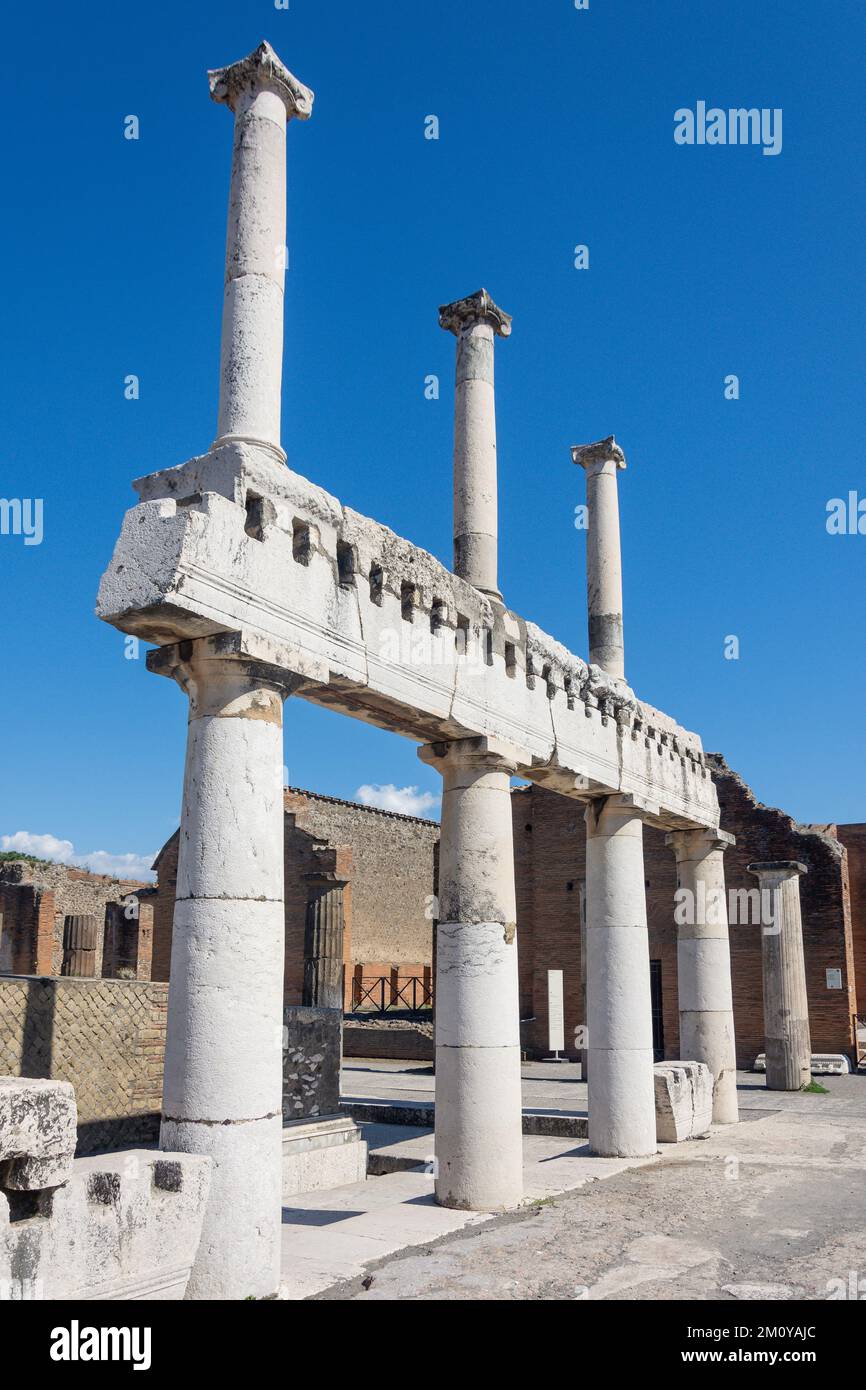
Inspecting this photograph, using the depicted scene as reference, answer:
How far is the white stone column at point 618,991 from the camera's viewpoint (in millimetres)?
11180

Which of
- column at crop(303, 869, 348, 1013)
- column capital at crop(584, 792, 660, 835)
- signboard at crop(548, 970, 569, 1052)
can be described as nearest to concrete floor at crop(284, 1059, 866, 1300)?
column capital at crop(584, 792, 660, 835)

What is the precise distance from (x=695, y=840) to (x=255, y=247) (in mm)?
9745

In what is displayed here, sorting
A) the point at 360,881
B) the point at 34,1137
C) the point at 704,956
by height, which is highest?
the point at 360,881

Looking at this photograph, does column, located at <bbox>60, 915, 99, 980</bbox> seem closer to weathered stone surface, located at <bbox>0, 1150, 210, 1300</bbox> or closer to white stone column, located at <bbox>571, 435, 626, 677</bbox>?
white stone column, located at <bbox>571, 435, 626, 677</bbox>

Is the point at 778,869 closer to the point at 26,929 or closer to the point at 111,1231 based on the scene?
the point at 111,1231

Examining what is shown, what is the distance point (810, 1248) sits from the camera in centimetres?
757

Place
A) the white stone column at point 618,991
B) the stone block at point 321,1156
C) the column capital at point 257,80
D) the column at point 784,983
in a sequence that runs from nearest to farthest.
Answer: the column capital at point 257,80
the stone block at point 321,1156
the white stone column at point 618,991
the column at point 784,983

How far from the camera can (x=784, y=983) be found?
778 inches

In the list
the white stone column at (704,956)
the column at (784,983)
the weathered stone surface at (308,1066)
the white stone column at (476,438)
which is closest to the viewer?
the white stone column at (476,438)

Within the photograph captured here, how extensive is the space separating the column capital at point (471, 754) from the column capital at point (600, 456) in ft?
15.4

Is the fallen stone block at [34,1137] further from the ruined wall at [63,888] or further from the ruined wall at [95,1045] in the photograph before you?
the ruined wall at [63,888]

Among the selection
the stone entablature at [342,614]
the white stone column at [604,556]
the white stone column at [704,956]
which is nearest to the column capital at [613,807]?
the stone entablature at [342,614]

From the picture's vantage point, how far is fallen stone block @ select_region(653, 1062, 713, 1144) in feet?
40.4

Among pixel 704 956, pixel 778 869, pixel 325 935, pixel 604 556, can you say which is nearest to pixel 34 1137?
pixel 604 556
